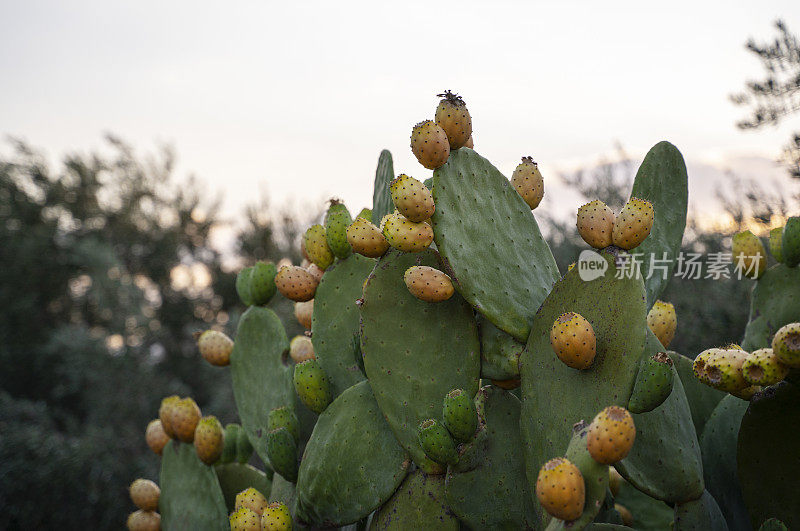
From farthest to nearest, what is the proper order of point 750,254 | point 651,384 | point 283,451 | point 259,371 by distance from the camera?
1. point 259,371
2. point 750,254
3. point 283,451
4. point 651,384

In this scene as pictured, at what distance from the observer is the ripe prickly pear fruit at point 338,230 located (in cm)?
122

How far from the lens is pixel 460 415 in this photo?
935 mm

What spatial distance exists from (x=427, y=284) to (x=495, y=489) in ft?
1.05

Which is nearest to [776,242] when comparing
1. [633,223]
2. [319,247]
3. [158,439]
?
[633,223]

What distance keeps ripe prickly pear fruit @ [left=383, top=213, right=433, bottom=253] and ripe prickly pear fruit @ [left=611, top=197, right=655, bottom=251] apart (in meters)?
0.27

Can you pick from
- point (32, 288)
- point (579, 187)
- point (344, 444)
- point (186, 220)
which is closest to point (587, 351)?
point (344, 444)

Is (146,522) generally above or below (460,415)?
below

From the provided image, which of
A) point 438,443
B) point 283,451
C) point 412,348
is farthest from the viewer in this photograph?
point 283,451

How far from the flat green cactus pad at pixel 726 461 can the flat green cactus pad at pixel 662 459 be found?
188 millimetres

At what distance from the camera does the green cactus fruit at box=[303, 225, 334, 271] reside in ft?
4.12

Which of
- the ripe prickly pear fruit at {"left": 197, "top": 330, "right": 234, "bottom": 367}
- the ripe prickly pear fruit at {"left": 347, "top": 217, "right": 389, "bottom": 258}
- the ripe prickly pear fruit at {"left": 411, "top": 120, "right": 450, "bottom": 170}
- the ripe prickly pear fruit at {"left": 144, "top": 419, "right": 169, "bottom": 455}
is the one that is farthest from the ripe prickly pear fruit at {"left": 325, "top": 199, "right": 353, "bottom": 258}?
the ripe prickly pear fruit at {"left": 144, "top": 419, "right": 169, "bottom": 455}

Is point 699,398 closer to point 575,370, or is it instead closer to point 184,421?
point 575,370

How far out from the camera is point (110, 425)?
5.61m

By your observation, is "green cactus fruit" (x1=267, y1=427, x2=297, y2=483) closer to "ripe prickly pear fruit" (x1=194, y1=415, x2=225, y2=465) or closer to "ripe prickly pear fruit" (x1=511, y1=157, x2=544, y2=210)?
"ripe prickly pear fruit" (x1=194, y1=415, x2=225, y2=465)
